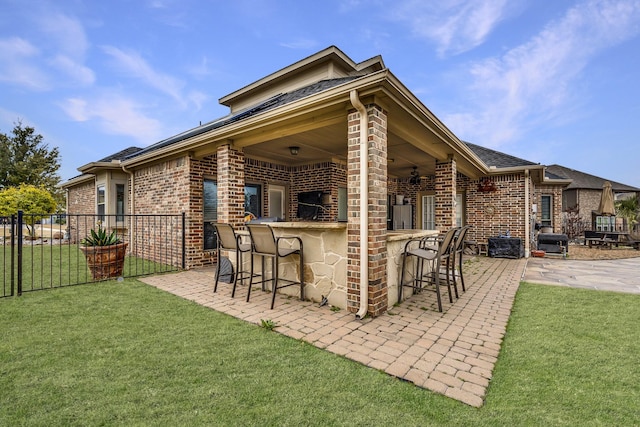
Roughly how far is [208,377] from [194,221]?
4.80 meters

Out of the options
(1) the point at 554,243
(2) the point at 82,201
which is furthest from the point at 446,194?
(2) the point at 82,201

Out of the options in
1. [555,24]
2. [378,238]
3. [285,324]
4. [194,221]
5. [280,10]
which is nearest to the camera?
[285,324]

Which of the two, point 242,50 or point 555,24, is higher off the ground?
point 242,50

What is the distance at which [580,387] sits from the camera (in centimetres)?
194

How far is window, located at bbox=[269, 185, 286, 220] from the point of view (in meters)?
8.12

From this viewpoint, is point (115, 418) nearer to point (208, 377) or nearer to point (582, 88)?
point (208, 377)

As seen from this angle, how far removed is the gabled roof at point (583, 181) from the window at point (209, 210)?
21922mm

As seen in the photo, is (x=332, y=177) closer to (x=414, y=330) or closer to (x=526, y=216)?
(x=414, y=330)

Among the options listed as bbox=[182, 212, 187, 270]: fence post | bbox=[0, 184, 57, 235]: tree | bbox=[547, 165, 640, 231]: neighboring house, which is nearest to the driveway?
bbox=[182, 212, 187, 270]: fence post

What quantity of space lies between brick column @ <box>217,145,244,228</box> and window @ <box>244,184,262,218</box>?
2.18 m

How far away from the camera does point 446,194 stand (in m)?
6.29

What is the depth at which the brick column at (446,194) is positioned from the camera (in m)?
6.25

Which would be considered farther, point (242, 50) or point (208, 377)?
point (242, 50)

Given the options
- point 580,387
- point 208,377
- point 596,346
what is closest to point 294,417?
point 208,377
